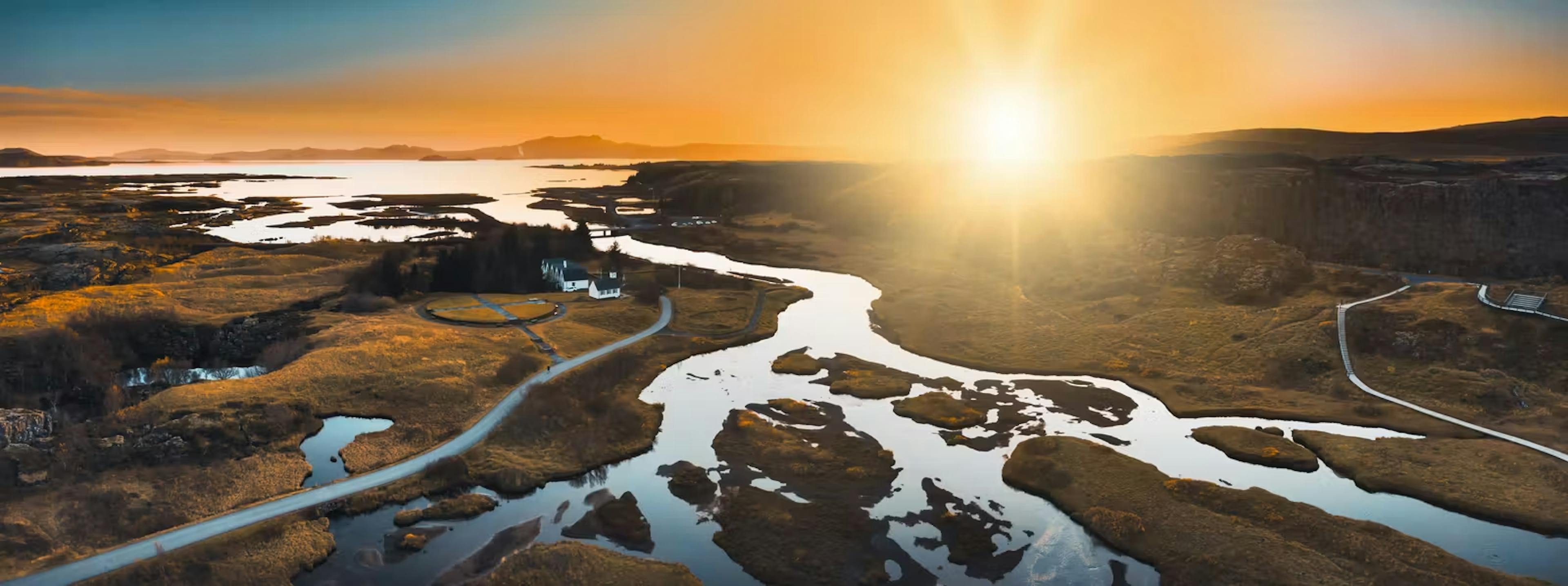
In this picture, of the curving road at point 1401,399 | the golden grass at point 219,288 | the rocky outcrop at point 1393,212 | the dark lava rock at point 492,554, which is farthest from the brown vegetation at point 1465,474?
the golden grass at point 219,288

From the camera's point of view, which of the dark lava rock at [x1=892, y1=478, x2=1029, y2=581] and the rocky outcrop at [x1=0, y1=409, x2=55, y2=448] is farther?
the rocky outcrop at [x1=0, y1=409, x2=55, y2=448]

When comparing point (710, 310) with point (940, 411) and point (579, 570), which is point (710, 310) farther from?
point (579, 570)

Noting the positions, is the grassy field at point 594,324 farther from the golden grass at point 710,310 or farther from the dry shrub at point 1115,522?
the dry shrub at point 1115,522

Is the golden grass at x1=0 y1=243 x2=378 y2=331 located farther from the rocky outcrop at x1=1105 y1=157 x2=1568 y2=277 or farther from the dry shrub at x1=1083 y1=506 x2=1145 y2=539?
the rocky outcrop at x1=1105 y1=157 x2=1568 y2=277

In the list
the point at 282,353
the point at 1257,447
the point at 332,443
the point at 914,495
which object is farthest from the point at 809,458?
the point at 282,353

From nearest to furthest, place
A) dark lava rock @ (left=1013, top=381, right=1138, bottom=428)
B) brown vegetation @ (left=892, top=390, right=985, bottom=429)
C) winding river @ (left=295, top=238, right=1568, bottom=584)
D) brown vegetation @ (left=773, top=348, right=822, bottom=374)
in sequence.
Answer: winding river @ (left=295, top=238, right=1568, bottom=584), brown vegetation @ (left=892, top=390, right=985, bottom=429), dark lava rock @ (left=1013, top=381, right=1138, bottom=428), brown vegetation @ (left=773, top=348, right=822, bottom=374)

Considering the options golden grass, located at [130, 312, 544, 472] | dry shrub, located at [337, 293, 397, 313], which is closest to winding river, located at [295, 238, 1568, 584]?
golden grass, located at [130, 312, 544, 472]

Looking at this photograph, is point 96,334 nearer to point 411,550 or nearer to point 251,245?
point 411,550
